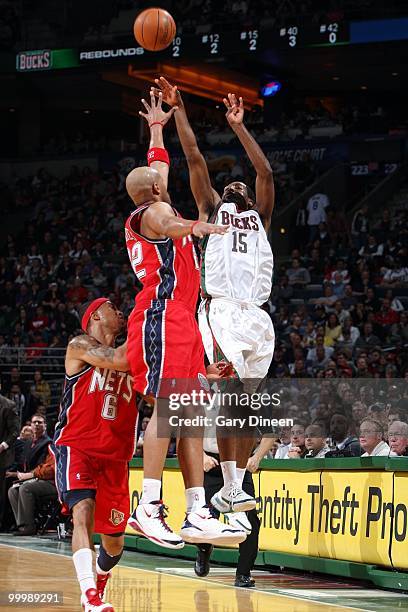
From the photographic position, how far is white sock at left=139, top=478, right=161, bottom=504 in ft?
19.7

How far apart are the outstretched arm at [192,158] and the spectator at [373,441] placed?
4182 millimetres

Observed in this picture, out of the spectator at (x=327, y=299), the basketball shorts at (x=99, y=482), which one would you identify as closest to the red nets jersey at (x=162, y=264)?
the basketball shorts at (x=99, y=482)

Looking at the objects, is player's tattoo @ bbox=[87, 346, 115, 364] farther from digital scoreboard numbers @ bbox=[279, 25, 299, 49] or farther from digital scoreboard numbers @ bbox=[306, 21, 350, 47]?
digital scoreboard numbers @ bbox=[279, 25, 299, 49]

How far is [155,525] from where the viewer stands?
588 cm

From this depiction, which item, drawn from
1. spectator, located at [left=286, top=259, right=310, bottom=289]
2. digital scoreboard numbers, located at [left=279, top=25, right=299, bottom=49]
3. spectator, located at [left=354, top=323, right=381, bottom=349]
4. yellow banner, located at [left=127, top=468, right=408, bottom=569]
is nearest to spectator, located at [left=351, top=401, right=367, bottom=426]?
yellow banner, located at [left=127, top=468, right=408, bottom=569]

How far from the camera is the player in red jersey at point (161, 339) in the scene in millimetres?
5910

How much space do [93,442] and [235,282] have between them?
1.70 m

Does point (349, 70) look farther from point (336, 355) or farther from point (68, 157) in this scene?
point (336, 355)

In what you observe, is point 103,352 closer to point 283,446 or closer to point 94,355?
point 94,355

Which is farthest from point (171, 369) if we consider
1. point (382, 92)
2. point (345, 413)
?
point (382, 92)

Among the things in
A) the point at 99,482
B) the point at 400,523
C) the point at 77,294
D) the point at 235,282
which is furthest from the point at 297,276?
the point at 235,282

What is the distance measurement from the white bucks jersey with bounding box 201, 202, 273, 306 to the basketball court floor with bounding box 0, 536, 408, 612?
10.3 ft

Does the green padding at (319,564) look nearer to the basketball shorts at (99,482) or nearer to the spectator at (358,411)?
the spectator at (358,411)

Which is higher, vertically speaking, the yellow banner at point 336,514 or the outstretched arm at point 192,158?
the outstretched arm at point 192,158
